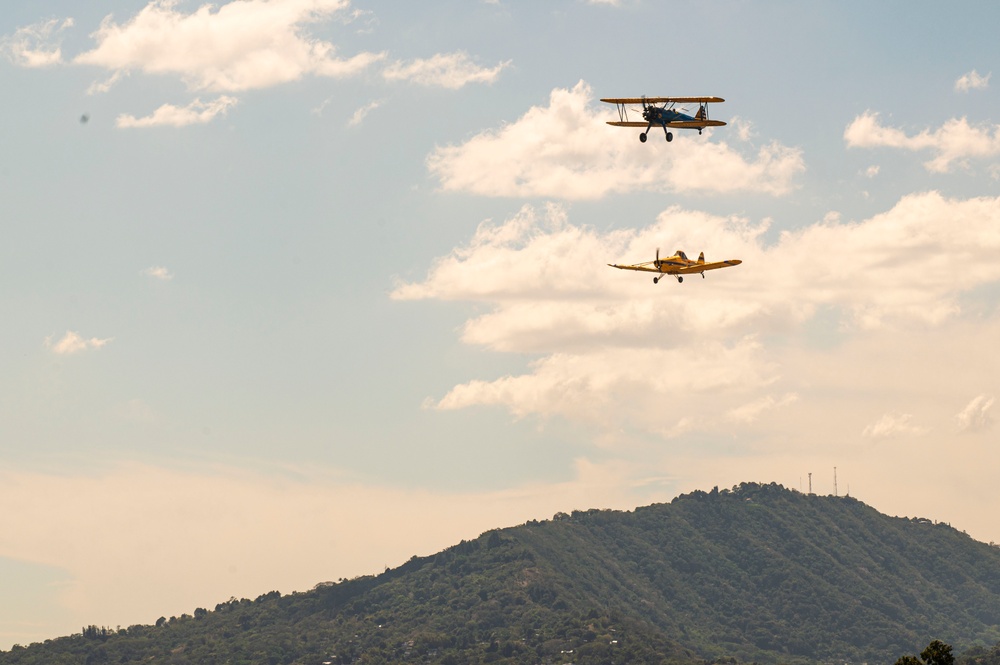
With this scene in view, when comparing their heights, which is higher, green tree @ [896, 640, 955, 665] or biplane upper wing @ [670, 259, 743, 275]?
biplane upper wing @ [670, 259, 743, 275]

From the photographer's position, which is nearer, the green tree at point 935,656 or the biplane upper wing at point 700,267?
the green tree at point 935,656

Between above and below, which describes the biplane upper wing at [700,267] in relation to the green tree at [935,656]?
above

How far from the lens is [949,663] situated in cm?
16125

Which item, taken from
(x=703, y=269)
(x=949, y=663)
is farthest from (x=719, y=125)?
(x=949, y=663)

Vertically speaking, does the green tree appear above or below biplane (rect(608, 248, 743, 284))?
below

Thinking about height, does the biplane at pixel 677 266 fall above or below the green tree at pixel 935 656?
above

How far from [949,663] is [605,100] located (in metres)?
79.2

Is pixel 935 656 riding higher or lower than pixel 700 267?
lower

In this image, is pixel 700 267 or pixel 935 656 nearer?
pixel 935 656

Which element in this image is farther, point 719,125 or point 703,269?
point 703,269

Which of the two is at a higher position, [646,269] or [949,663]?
[646,269]

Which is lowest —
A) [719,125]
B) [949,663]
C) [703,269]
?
[949,663]

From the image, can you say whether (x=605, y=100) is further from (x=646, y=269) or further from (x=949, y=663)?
(x=949, y=663)

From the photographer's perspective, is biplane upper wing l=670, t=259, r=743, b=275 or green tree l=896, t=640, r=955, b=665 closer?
green tree l=896, t=640, r=955, b=665
